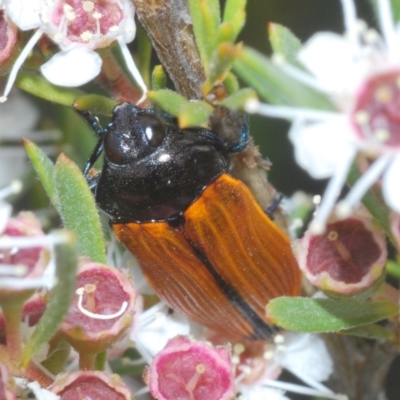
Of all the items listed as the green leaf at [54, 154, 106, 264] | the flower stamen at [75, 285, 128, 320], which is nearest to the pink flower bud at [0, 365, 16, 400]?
the flower stamen at [75, 285, 128, 320]

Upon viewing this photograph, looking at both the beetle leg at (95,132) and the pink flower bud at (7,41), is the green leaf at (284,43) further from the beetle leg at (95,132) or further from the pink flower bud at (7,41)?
the beetle leg at (95,132)

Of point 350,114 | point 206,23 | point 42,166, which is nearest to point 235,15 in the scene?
point 206,23

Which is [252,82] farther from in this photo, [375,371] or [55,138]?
[55,138]

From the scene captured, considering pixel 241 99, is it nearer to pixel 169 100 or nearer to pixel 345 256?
pixel 169 100

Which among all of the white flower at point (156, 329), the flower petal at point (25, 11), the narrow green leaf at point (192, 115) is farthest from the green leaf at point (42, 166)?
the narrow green leaf at point (192, 115)

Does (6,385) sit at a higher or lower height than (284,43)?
lower

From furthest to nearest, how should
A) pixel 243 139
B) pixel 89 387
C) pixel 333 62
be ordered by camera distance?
pixel 243 139 → pixel 89 387 → pixel 333 62

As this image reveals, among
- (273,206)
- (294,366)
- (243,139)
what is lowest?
(294,366)
